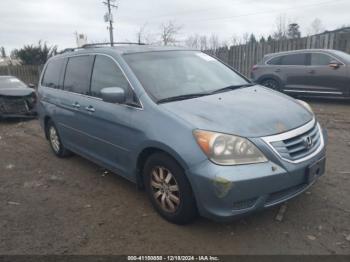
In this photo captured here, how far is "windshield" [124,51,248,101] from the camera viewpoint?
3949 mm

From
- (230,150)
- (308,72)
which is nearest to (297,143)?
(230,150)

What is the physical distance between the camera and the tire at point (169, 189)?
10.9 feet

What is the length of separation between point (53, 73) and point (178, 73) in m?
A: 2.79

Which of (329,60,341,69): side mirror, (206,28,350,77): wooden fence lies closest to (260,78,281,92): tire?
(329,60,341,69): side mirror

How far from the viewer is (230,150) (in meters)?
3.09

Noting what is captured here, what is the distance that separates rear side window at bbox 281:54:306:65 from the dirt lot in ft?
19.8

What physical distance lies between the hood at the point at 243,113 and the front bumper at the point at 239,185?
33 centimetres

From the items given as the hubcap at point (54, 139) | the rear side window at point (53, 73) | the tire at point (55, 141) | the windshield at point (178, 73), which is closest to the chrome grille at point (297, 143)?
the windshield at point (178, 73)

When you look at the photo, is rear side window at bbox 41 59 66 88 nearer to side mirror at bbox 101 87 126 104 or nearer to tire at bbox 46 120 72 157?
tire at bbox 46 120 72 157

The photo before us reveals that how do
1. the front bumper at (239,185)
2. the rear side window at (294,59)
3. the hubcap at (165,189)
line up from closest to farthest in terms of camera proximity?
the front bumper at (239,185) < the hubcap at (165,189) < the rear side window at (294,59)

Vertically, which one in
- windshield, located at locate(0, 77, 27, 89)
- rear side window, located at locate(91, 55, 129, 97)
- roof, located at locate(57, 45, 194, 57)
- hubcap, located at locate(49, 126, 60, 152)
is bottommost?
hubcap, located at locate(49, 126, 60, 152)

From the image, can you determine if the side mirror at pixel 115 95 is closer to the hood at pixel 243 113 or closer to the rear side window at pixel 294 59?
the hood at pixel 243 113

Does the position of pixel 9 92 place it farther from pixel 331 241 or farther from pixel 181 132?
pixel 331 241

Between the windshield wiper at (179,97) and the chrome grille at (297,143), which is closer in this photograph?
the chrome grille at (297,143)
